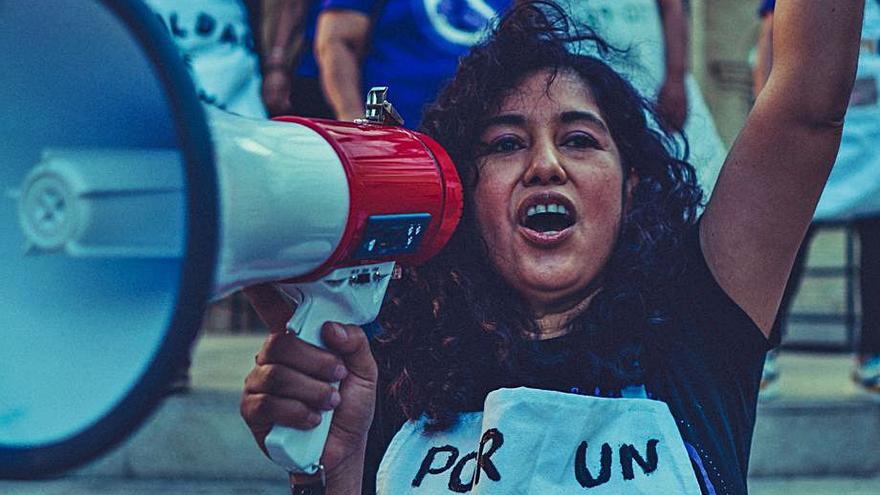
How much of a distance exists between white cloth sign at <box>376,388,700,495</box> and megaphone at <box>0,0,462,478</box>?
31cm

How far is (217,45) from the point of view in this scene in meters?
2.97

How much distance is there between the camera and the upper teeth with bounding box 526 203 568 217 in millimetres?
1359

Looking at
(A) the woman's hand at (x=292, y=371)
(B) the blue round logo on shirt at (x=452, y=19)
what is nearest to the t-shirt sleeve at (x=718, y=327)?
(A) the woman's hand at (x=292, y=371)

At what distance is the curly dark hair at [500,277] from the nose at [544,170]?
0.22 ft

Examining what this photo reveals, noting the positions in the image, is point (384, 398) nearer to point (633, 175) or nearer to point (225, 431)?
point (633, 175)

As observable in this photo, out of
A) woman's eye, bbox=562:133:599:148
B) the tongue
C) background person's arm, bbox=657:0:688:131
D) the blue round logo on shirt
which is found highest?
woman's eye, bbox=562:133:599:148

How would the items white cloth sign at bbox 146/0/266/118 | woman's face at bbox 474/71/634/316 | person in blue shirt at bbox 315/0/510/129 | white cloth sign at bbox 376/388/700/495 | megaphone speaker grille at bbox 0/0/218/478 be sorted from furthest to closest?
white cloth sign at bbox 146/0/266/118 < person in blue shirt at bbox 315/0/510/129 < woman's face at bbox 474/71/634/316 < white cloth sign at bbox 376/388/700/495 < megaphone speaker grille at bbox 0/0/218/478

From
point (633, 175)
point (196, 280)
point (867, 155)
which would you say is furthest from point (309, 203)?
point (867, 155)

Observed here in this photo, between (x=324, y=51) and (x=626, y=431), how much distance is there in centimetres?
146

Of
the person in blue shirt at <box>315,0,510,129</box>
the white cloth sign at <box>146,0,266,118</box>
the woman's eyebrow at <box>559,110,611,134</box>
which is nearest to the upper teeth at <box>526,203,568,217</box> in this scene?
the woman's eyebrow at <box>559,110,611,134</box>

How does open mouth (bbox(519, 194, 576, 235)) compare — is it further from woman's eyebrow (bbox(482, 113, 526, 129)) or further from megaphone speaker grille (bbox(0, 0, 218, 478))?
megaphone speaker grille (bbox(0, 0, 218, 478))

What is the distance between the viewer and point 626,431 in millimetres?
1282

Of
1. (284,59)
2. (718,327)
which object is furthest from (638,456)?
(284,59)

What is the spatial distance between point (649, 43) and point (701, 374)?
125cm
